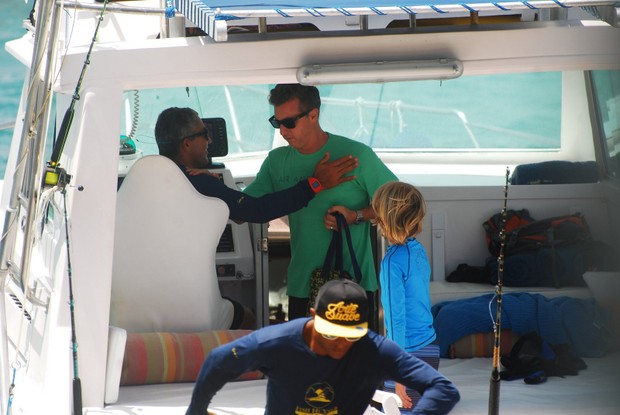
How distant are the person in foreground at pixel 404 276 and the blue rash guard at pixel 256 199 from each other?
0.88 m

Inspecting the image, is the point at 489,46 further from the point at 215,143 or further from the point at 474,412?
the point at 215,143

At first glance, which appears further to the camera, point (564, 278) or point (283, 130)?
point (564, 278)

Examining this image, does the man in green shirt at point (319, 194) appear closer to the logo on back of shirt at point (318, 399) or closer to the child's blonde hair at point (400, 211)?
the child's blonde hair at point (400, 211)

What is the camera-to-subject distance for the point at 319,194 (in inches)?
216

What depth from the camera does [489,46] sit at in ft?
15.2

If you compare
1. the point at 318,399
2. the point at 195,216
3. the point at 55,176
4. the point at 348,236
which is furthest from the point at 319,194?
the point at 318,399

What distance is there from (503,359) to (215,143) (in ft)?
7.78

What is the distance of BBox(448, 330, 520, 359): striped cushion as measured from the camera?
5.67 m

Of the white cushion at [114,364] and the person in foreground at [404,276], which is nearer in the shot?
the person in foreground at [404,276]

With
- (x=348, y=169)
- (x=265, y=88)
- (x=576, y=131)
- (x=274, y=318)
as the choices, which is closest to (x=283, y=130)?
(x=348, y=169)

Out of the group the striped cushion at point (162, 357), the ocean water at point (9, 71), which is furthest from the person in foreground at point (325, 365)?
the ocean water at point (9, 71)

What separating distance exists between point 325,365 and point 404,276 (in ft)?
3.04

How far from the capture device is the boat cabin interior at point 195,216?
4430 millimetres

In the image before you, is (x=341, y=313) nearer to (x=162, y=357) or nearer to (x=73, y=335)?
(x=73, y=335)
